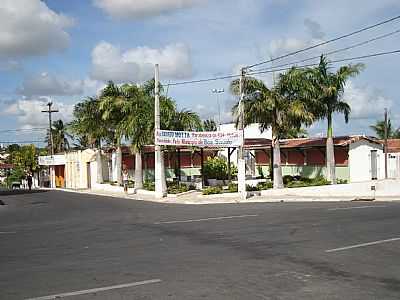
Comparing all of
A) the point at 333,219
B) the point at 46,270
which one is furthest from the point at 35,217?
the point at 46,270

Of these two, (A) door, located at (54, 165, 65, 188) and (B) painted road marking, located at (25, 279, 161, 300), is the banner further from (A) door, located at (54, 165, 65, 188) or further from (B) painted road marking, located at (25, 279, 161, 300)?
(A) door, located at (54, 165, 65, 188)

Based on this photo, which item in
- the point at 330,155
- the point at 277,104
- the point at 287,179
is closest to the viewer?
the point at 277,104

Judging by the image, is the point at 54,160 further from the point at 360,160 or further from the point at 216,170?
the point at 360,160

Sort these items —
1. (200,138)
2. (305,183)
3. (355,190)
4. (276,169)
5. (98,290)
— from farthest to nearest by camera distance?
1. (305,183)
2. (200,138)
3. (276,169)
4. (355,190)
5. (98,290)

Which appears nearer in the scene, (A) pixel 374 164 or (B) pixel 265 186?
(B) pixel 265 186

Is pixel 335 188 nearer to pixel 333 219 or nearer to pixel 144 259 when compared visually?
pixel 333 219

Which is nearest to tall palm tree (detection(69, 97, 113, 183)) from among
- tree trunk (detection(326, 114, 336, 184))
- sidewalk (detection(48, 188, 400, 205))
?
sidewalk (detection(48, 188, 400, 205))

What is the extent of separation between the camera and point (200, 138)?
113 feet

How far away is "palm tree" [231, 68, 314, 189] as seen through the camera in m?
32.3

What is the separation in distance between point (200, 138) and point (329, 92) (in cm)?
813

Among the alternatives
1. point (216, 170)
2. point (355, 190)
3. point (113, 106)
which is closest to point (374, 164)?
point (355, 190)

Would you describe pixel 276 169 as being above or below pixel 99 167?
below

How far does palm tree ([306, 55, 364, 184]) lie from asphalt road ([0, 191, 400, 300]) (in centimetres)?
1561

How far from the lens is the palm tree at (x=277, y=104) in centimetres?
3231
